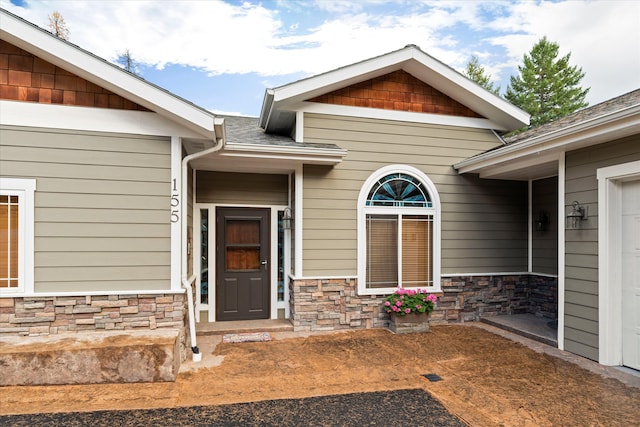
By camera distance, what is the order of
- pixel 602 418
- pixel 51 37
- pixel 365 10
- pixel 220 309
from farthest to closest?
pixel 365 10 → pixel 220 309 → pixel 51 37 → pixel 602 418

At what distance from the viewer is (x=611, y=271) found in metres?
4.17

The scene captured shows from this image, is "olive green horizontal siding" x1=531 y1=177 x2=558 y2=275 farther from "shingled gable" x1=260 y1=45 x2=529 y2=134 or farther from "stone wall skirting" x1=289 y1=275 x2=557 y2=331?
"shingled gable" x1=260 y1=45 x2=529 y2=134

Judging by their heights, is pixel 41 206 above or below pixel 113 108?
below

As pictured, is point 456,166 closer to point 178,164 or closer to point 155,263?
point 178,164

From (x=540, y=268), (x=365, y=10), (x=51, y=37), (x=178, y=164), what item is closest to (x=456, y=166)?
(x=540, y=268)

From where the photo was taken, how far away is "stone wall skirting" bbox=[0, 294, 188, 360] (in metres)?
3.94

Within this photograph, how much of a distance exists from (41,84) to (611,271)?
21.4 feet

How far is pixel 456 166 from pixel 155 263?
4.78 m

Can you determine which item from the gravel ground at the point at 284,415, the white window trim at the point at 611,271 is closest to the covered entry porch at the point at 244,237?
the gravel ground at the point at 284,415

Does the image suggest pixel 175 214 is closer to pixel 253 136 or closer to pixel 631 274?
pixel 253 136

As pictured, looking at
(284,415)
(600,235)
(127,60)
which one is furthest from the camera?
(127,60)

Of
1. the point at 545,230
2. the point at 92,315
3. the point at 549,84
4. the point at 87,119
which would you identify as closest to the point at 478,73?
the point at 549,84

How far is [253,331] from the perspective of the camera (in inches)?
217

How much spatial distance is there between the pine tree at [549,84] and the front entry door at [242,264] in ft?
56.9
